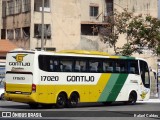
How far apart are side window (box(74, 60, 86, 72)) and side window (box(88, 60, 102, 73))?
454 mm

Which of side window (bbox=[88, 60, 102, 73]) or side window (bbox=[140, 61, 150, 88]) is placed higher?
side window (bbox=[88, 60, 102, 73])

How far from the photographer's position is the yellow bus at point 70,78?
26.3 metres

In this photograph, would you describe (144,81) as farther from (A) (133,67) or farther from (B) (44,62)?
(B) (44,62)

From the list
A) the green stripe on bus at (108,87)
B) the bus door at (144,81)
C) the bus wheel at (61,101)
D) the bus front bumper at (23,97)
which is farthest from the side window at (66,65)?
the bus door at (144,81)

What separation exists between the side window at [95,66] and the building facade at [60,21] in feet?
92.9

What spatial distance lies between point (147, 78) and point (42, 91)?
30.6 ft

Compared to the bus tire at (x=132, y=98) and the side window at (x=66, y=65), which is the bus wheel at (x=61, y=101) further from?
the bus tire at (x=132, y=98)

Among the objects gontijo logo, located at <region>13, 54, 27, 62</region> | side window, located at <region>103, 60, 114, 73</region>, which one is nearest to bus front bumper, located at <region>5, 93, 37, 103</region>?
gontijo logo, located at <region>13, 54, 27, 62</region>

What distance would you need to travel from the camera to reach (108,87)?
30.7 metres

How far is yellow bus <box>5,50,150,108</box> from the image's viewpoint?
86.3 ft

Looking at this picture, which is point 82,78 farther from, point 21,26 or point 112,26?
point 21,26

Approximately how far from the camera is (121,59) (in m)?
31.4

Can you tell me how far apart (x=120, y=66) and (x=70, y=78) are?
4.39m

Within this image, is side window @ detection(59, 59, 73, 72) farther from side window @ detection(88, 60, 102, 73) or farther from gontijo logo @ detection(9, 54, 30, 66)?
gontijo logo @ detection(9, 54, 30, 66)
